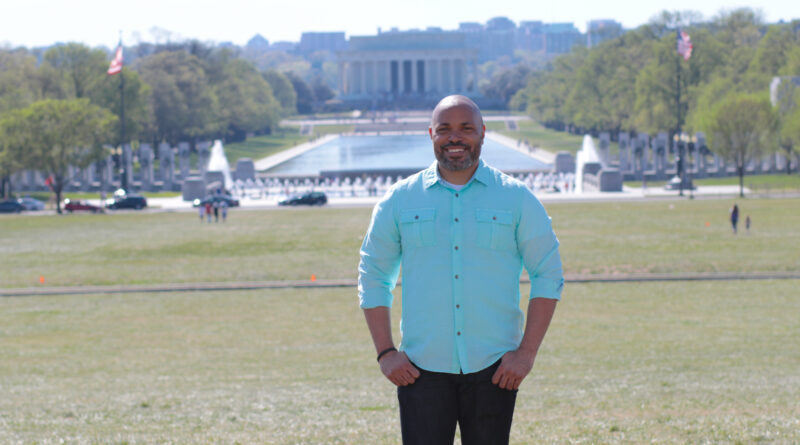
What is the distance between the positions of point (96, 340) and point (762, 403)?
40.3 ft

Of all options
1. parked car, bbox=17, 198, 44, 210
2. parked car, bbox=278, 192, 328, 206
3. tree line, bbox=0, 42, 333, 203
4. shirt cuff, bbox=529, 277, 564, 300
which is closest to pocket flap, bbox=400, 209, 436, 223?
shirt cuff, bbox=529, 277, 564, 300

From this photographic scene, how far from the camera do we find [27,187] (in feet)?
270

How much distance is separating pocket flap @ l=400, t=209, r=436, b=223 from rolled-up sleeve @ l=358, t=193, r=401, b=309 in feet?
0.24

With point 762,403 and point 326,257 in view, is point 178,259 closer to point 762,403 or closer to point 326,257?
point 326,257

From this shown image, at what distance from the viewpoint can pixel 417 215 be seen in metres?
5.28

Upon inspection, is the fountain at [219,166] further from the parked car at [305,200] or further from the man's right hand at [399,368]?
the man's right hand at [399,368]

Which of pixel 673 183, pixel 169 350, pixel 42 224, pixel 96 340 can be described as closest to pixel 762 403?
pixel 169 350

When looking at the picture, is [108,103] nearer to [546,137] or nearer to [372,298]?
[546,137]

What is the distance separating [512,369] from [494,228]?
70 cm

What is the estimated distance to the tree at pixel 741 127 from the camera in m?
65.4

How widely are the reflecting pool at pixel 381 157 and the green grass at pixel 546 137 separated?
4.17m

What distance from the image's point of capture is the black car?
64500 millimetres

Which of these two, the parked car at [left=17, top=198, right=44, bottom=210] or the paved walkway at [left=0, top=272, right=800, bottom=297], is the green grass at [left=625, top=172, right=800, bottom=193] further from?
the parked car at [left=17, top=198, right=44, bottom=210]

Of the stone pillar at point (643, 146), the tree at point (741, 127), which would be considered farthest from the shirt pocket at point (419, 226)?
the stone pillar at point (643, 146)
